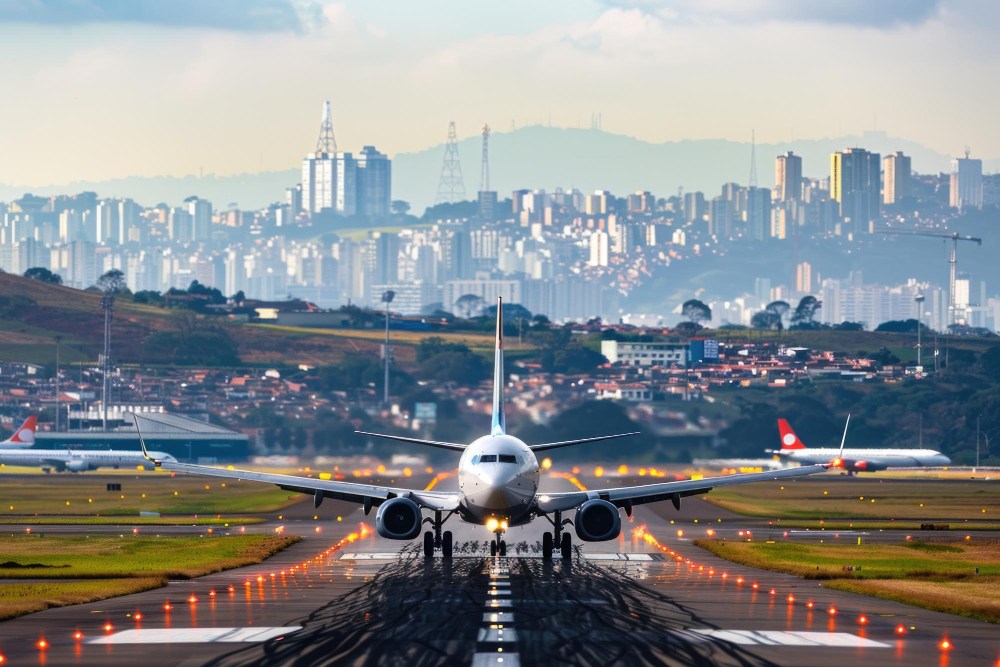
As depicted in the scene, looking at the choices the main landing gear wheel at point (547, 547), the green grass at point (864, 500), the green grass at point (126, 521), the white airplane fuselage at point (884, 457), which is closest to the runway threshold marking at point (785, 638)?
the main landing gear wheel at point (547, 547)

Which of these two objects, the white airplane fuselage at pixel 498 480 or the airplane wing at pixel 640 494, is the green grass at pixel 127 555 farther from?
the airplane wing at pixel 640 494

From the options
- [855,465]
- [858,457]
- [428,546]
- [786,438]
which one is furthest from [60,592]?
[858,457]

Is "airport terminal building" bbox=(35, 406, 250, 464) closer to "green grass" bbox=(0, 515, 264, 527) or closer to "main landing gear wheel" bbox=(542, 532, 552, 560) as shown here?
"green grass" bbox=(0, 515, 264, 527)

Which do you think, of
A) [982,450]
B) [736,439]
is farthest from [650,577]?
[982,450]

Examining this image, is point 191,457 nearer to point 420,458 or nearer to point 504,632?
point 420,458

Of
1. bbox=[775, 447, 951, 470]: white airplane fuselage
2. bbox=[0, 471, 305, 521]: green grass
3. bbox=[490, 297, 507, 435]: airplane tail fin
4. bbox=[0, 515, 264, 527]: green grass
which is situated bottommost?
bbox=[0, 471, 305, 521]: green grass

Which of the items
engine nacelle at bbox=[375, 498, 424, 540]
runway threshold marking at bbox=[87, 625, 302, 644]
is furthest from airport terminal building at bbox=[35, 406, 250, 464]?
runway threshold marking at bbox=[87, 625, 302, 644]

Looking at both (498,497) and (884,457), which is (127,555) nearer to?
(498,497)
